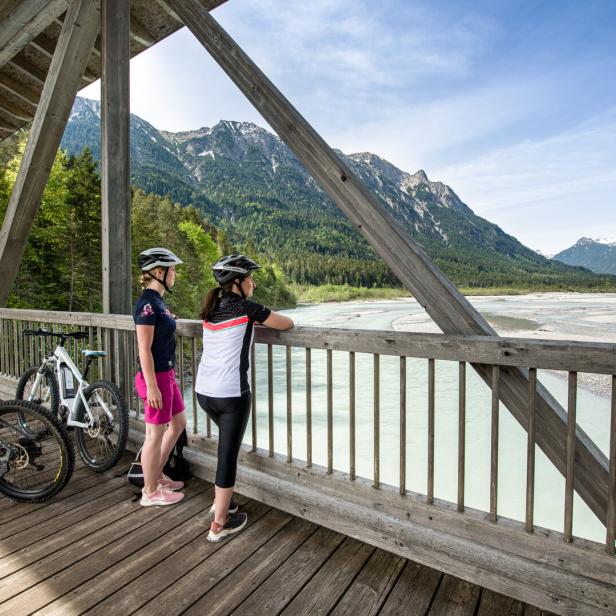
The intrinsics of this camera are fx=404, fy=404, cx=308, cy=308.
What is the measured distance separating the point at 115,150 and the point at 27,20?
5.82 feet

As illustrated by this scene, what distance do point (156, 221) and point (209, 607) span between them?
29129 mm

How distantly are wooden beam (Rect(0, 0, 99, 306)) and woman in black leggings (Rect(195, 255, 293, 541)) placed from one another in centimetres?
266

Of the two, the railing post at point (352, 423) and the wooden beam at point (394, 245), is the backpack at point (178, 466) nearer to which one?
the railing post at point (352, 423)

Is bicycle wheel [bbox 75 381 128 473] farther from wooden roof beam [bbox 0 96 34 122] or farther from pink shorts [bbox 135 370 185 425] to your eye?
wooden roof beam [bbox 0 96 34 122]

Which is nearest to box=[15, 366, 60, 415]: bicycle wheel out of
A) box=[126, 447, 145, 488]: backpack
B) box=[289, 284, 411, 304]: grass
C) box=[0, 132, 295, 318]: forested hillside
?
box=[126, 447, 145, 488]: backpack

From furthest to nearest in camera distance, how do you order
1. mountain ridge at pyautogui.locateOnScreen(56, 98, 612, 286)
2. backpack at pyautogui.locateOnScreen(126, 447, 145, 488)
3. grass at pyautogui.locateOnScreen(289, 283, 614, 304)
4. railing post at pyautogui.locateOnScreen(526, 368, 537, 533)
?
mountain ridge at pyautogui.locateOnScreen(56, 98, 612, 286), grass at pyautogui.locateOnScreen(289, 283, 614, 304), backpack at pyautogui.locateOnScreen(126, 447, 145, 488), railing post at pyautogui.locateOnScreen(526, 368, 537, 533)

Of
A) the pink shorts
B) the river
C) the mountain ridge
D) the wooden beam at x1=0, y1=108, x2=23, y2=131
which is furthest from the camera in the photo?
the mountain ridge

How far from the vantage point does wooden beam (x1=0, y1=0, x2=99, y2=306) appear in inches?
129

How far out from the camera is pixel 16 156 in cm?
1842

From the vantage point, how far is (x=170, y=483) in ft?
8.52

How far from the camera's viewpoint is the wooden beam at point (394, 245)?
1.56 m

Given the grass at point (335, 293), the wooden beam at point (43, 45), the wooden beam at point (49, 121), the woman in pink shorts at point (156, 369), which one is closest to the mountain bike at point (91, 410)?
the woman in pink shorts at point (156, 369)

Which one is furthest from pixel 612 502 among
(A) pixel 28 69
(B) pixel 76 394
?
(A) pixel 28 69

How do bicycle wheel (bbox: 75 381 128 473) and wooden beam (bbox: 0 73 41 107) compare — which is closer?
bicycle wheel (bbox: 75 381 128 473)
